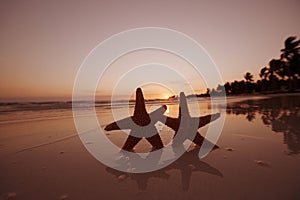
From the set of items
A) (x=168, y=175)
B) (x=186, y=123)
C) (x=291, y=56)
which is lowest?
(x=168, y=175)

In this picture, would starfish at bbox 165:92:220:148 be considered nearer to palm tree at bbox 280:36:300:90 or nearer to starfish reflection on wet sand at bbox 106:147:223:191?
starfish reflection on wet sand at bbox 106:147:223:191

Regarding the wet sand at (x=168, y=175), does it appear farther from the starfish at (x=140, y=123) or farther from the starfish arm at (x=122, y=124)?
the starfish arm at (x=122, y=124)

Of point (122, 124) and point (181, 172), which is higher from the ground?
point (122, 124)

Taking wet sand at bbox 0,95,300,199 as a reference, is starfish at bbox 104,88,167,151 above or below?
above

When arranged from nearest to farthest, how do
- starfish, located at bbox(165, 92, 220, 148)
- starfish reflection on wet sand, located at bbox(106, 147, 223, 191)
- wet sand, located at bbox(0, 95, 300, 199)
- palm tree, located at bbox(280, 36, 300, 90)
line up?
wet sand, located at bbox(0, 95, 300, 199)
starfish reflection on wet sand, located at bbox(106, 147, 223, 191)
starfish, located at bbox(165, 92, 220, 148)
palm tree, located at bbox(280, 36, 300, 90)

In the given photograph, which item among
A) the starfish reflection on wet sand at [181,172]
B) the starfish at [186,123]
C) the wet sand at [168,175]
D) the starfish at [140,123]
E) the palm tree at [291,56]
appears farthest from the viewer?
the palm tree at [291,56]

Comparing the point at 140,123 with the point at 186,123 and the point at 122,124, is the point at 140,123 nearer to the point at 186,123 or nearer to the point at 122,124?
the point at 122,124

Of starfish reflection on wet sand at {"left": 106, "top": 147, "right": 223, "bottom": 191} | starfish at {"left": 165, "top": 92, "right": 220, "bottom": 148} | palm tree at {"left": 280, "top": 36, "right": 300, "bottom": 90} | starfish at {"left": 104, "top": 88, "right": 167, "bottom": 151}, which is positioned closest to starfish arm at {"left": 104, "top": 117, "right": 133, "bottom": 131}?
starfish at {"left": 104, "top": 88, "right": 167, "bottom": 151}

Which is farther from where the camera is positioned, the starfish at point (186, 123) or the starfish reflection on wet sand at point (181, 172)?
the starfish at point (186, 123)

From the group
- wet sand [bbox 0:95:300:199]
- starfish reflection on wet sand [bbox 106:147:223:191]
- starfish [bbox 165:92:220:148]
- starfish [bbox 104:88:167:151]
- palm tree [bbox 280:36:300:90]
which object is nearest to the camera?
wet sand [bbox 0:95:300:199]

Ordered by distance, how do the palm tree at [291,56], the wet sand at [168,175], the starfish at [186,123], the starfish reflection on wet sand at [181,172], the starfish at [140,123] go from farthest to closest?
the palm tree at [291,56] → the starfish at [186,123] → the starfish at [140,123] → the starfish reflection on wet sand at [181,172] → the wet sand at [168,175]

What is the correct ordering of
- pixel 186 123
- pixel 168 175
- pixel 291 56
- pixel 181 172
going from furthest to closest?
pixel 291 56 < pixel 186 123 < pixel 181 172 < pixel 168 175

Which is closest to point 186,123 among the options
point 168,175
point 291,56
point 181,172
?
point 181,172

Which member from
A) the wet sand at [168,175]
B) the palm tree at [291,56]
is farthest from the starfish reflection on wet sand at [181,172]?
the palm tree at [291,56]
